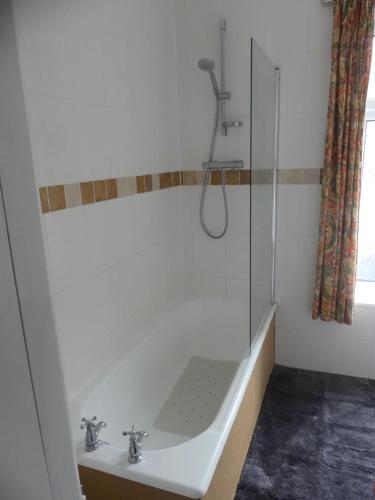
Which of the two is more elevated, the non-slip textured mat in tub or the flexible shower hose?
the flexible shower hose

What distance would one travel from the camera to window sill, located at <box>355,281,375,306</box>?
2340mm

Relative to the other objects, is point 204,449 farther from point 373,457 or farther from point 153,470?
point 373,457

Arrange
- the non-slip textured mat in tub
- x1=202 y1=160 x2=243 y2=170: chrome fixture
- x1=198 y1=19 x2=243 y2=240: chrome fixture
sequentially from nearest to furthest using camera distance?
the non-slip textured mat in tub < x1=198 y1=19 x2=243 y2=240: chrome fixture < x1=202 y1=160 x2=243 y2=170: chrome fixture

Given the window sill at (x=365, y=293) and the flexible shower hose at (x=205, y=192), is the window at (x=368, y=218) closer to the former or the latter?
the window sill at (x=365, y=293)

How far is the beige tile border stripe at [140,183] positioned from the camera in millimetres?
1450

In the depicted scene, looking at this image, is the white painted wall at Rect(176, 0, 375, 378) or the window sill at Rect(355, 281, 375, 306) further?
the window sill at Rect(355, 281, 375, 306)

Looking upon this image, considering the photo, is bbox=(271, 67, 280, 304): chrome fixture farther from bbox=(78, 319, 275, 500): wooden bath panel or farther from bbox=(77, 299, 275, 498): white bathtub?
bbox=(78, 319, 275, 500): wooden bath panel

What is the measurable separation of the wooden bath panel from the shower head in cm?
157

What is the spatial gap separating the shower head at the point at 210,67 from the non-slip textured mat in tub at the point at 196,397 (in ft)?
5.67

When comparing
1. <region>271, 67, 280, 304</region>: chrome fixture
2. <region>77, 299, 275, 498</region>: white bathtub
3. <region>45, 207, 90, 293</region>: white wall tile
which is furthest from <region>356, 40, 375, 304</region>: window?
<region>45, 207, 90, 293</region>: white wall tile

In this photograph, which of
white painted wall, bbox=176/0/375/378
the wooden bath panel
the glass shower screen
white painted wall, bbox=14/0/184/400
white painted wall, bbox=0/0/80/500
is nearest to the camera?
white painted wall, bbox=0/0/80/500

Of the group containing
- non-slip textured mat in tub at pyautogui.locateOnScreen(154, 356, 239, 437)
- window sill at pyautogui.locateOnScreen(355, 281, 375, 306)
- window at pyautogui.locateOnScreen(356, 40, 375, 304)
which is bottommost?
non-slip textured mat in tub at pyautogui.locateOnScreen(154, 356, 239, 437)

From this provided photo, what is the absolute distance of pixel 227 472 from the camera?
1.48m

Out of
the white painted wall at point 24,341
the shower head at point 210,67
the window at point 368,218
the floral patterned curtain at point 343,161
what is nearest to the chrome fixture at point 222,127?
the shower head at point 210,67
